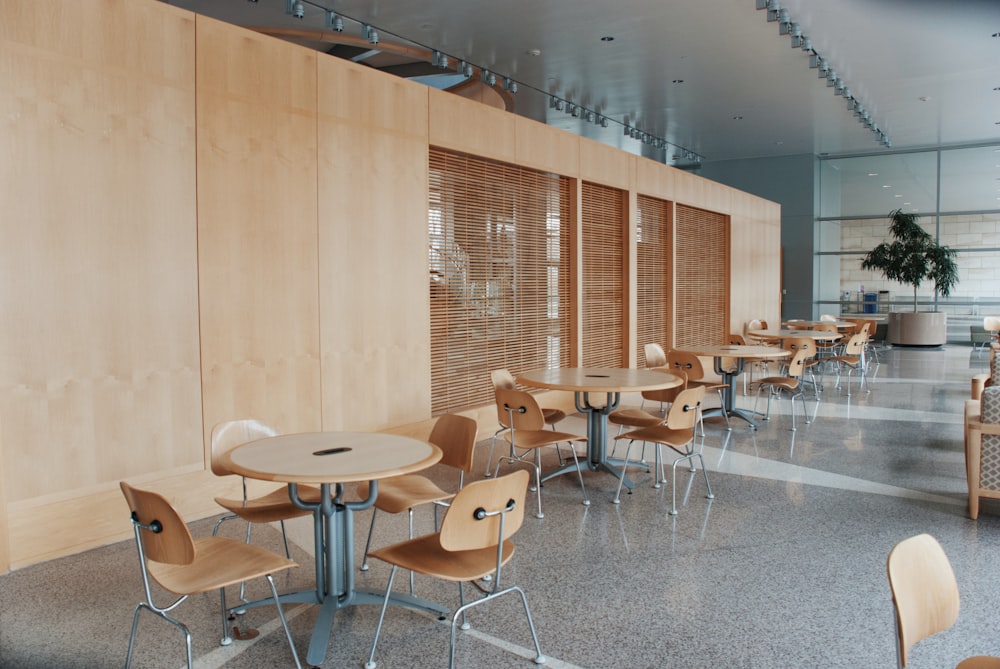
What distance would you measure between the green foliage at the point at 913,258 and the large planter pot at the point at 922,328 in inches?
24.0

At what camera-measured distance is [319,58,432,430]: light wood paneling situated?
5.66 meters

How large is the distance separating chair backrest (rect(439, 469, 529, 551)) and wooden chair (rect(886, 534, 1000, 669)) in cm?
124

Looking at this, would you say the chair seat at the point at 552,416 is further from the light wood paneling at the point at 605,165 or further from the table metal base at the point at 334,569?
the light wood paneling at the point at 605,165

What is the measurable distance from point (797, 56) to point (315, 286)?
7423 millimetres

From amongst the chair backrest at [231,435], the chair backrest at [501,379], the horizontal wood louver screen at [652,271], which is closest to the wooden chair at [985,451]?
the chair backrest at [501,379]

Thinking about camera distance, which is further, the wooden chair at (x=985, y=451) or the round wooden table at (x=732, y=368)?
the round wooden table at (x=732, y=368)

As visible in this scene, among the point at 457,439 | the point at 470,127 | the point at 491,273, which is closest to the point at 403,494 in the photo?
the point at 457,439

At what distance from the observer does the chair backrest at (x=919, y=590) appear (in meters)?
1.87

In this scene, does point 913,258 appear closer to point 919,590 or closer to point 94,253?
point 919,590

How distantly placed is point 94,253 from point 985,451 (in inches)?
222

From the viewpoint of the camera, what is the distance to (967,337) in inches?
656

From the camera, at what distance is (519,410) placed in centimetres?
498

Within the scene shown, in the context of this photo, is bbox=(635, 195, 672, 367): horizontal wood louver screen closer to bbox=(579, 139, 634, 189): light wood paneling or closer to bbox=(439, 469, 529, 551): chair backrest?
bbox=(579, 139, 634, 189): light wood paneling

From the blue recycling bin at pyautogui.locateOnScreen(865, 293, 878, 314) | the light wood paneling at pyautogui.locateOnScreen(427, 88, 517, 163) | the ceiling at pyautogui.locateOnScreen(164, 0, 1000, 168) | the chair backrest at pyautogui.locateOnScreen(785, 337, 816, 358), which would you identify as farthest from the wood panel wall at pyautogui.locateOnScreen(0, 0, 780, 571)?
the blue recycling bin at pyautogui.locateOnScreen(865, 293, 878, 314)
